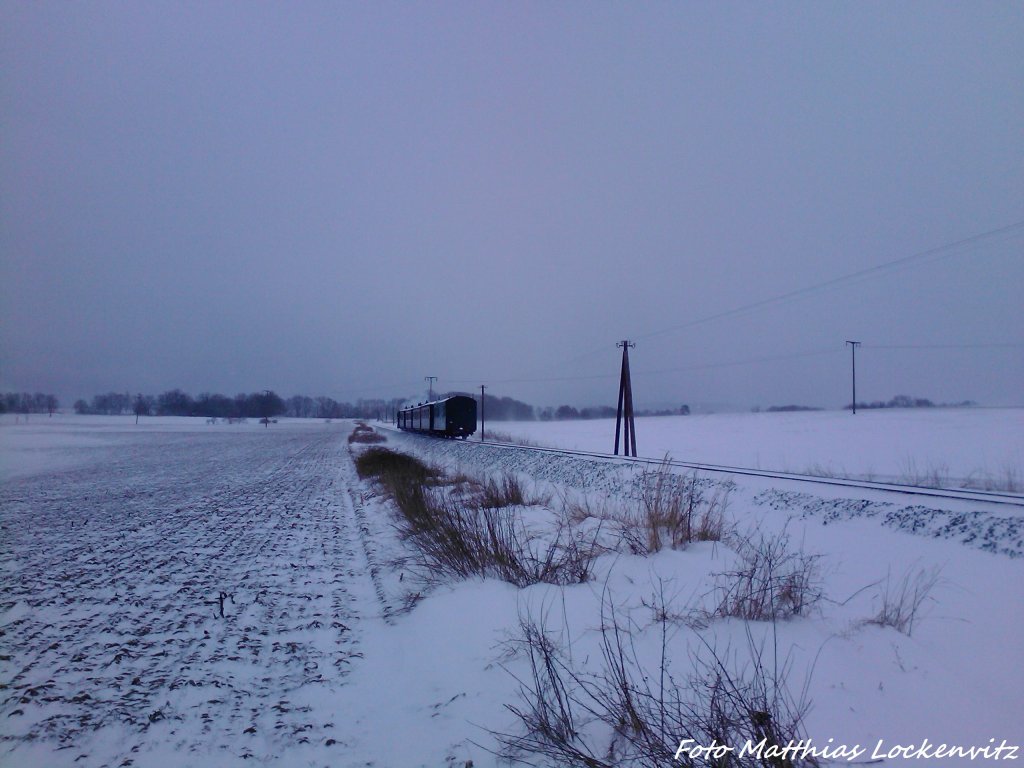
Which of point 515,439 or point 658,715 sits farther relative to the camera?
point 515,439

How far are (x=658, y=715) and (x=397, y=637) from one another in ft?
11.2

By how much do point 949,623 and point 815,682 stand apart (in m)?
2.40

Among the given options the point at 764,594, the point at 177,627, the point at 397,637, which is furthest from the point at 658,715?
the point at 177,627

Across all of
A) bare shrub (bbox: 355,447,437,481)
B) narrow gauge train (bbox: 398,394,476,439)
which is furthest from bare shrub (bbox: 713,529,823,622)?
narrow gauge train (bbox: 398,394,476,439)

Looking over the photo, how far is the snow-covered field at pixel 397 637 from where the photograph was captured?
4.18m

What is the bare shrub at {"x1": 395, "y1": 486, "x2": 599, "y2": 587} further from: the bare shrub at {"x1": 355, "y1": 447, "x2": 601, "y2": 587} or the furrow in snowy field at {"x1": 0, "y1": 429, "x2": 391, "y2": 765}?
the furrow in snowy field at {"x1": 0, "y1": 429, "x2": 391, "y2": 765}

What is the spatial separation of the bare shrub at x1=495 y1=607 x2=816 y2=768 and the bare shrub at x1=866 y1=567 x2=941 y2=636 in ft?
4.65

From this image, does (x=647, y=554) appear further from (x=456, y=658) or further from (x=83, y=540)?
(x=83, y=540)

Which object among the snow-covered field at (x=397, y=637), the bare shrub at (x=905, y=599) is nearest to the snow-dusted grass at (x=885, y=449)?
the snow-covered field at (x=397, y=637)

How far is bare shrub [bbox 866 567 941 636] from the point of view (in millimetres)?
5324

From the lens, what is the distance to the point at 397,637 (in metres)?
6.50

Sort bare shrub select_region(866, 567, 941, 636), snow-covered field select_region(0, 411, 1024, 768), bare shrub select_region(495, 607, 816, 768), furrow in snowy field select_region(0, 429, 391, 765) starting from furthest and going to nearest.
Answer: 1. bare shrub select_region(866, 567, 941, 636)
2. furrow in snowy field select_region(0, 429, 391, 765)
3. snow-covered field select_region(0, 411, 1024, 768)
4. bare shrub select_region(495, 607, 816, 768)

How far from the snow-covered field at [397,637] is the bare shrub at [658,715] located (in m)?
Answer: 0.13

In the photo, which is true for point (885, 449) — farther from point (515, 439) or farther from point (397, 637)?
point (397, 637)
